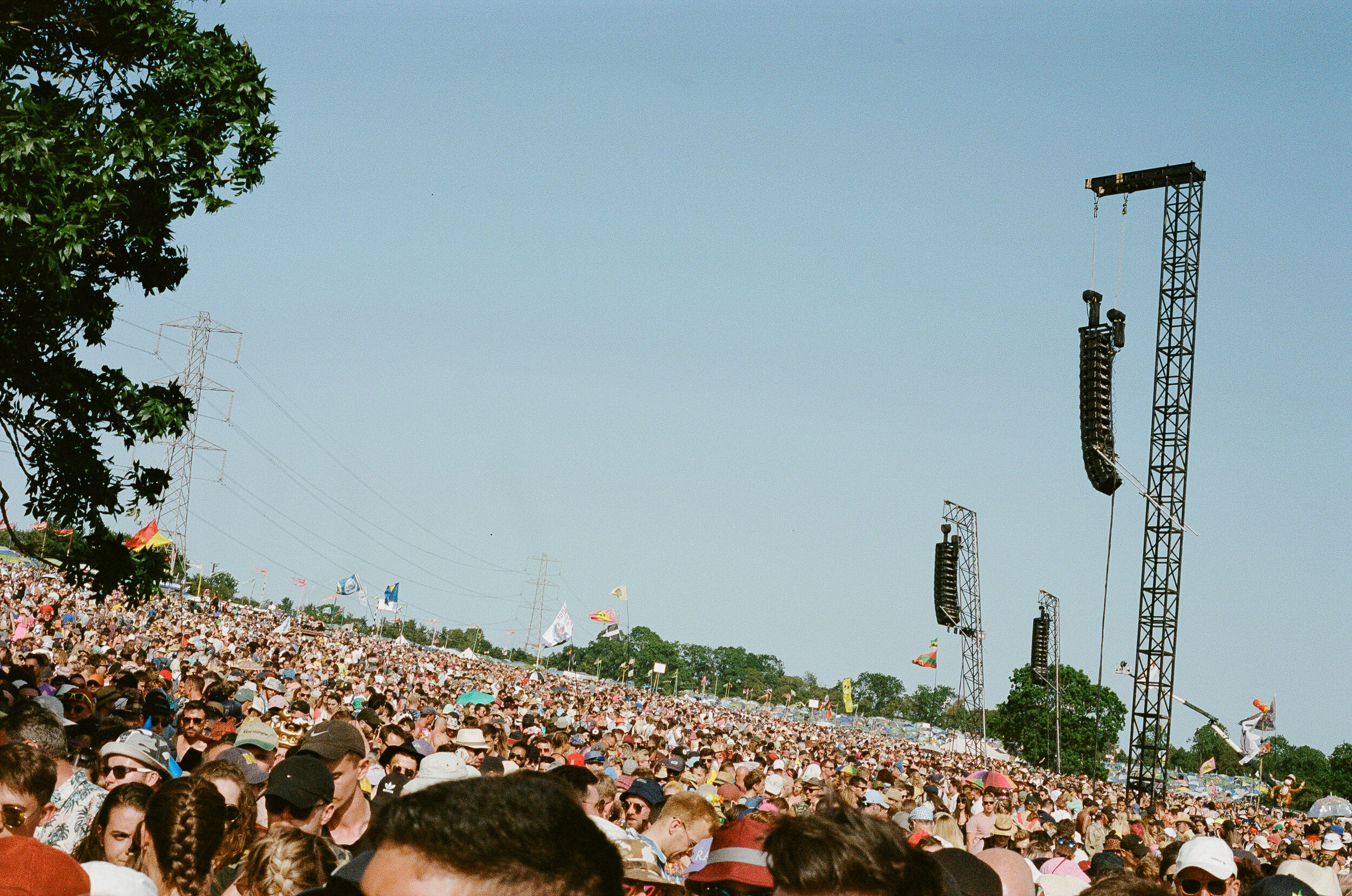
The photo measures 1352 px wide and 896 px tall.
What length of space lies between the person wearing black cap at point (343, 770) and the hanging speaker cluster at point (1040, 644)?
48.1 m

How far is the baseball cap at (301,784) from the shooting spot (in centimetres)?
488

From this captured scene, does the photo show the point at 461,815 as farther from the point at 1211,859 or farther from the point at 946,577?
the point at 946,577

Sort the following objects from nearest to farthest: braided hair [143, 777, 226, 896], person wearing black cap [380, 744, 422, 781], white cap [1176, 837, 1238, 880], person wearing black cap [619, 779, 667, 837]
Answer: braided hair [143, 777, 226, 896]
white cap [1176, 837, 1238, 880]
person wearing black cap [619, 779, 667, 837]
person wearing black cap [380, 744, 422, 781]

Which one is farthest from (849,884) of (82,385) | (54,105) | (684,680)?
(684,680)

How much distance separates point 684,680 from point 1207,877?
194 m

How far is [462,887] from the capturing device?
1.40m

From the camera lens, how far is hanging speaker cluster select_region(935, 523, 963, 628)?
1762 inches

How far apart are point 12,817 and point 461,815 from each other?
12.8ft

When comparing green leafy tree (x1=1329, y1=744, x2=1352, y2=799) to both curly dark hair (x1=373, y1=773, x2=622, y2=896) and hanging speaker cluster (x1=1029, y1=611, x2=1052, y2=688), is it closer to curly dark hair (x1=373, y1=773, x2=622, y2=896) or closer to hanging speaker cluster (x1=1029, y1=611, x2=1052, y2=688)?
hanging speaker cluster (x1=1029, y1=611, x2=1052, y2=688)

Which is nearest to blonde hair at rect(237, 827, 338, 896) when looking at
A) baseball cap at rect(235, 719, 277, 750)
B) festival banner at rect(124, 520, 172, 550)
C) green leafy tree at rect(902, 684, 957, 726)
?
baseball cap at rect(235, 719, 277, 750)

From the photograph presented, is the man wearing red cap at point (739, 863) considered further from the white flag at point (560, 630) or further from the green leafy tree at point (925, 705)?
the green leafy tree at point (925, 705)

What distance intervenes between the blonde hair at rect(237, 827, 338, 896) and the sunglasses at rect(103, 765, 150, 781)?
223cm

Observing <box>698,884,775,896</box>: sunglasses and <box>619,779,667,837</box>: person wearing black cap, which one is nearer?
<box>698,884,775,896</box>: sunglasses

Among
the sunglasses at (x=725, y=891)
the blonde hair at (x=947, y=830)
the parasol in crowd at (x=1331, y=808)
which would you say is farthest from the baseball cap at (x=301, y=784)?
the parasol in crowd at (x=1331, y=808)
